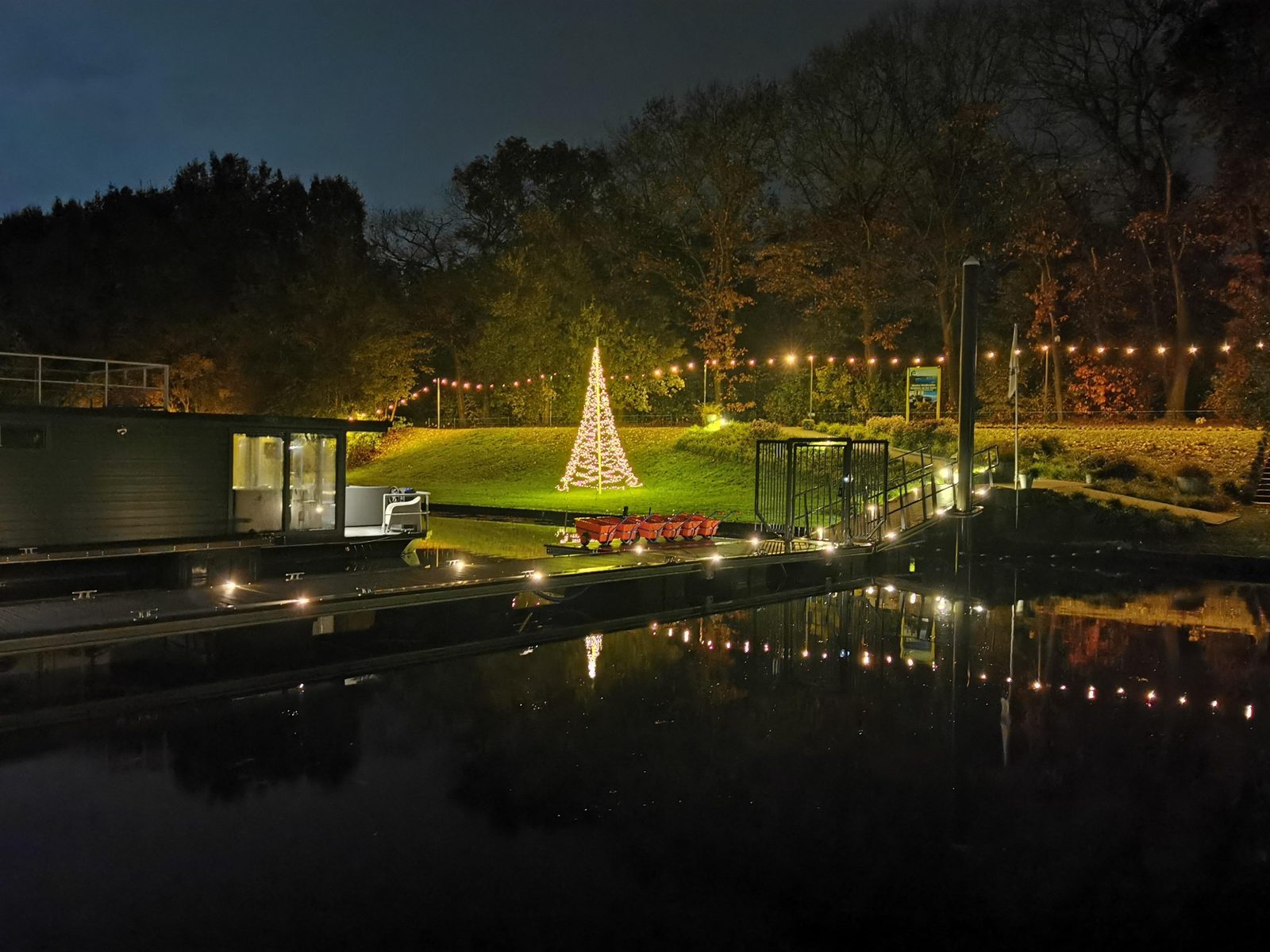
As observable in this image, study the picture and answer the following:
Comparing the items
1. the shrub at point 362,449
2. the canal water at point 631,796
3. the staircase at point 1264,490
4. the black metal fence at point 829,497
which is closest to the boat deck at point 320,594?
the canal water at point 631,796

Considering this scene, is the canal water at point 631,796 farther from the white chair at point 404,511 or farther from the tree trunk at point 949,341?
the tree trunk at point 949,341

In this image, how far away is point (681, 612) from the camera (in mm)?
14680

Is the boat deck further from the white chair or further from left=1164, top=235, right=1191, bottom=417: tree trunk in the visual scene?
left=1164, top=235, right=1191, bottom=417: tree trunk

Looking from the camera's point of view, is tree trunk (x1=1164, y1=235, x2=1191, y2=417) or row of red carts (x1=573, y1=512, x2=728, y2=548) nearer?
row of red carts (x1=573, y1=512, x2=728, y2=548)

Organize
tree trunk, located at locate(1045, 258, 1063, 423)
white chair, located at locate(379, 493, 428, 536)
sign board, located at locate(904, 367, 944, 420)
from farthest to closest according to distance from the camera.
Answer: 1. tree trunk, located at locate(1045, 258, 1063, 423)
2. sign board, located at locate(904, 367, 944, 420)
3. white chair, located at locate(379, 493, 428, 536)

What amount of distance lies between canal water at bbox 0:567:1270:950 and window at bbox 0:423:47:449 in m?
3.72

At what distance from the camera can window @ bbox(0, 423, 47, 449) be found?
42.8 ft

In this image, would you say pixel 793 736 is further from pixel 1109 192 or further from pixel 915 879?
pixel 1109 192

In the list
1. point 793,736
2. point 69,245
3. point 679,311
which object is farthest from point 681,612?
point 69,245

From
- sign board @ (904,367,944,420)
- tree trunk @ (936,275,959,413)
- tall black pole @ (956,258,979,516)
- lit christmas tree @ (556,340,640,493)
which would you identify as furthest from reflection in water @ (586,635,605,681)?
tree trunk @ (936,275,959,413)

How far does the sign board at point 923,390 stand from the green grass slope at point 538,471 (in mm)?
6474

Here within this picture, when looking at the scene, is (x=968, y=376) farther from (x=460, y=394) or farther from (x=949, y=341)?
(x=460, y=394)

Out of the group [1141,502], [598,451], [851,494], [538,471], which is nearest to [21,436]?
[851,494]

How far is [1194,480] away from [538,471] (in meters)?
20.4
